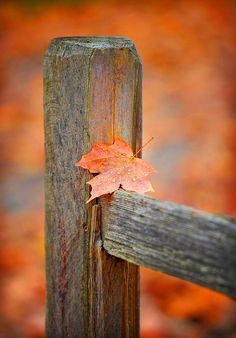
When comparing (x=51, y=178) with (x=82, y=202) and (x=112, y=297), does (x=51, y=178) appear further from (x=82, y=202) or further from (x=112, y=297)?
(x=112, y=297)

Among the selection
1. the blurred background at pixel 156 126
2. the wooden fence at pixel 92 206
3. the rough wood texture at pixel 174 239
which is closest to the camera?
the rough wood texture at pixel 174 239

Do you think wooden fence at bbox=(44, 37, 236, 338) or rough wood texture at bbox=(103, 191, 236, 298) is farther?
wooden fence at bbox=(44, 37, 236, 338)

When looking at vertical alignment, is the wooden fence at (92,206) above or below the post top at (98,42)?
below

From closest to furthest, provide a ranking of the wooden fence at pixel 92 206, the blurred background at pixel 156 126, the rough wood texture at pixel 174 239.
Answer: the rough wood texture at pixel 174 239, the wooden fence at pixel 92 206, the blurred background at pixel 156 126

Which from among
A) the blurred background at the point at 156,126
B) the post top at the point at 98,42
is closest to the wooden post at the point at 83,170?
the post top at the point at 98,42

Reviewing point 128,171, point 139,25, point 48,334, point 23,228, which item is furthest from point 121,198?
point 139,25

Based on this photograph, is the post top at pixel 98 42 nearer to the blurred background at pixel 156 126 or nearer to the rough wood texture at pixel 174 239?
the rough wood texture at pixel 174 239

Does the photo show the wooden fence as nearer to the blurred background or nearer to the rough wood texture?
the rough wood texture

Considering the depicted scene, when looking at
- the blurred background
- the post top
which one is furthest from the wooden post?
the blurred background
